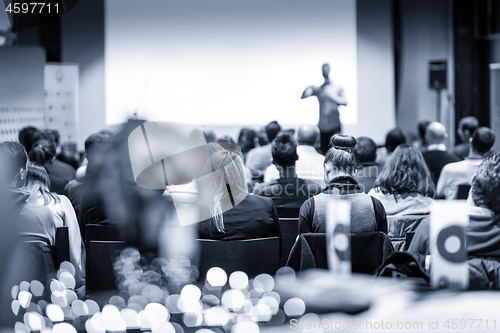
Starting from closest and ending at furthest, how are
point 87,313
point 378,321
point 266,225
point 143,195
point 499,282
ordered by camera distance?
point 378,321 < point 87,313 < point 499,282 < point 143,195 < point 266,225

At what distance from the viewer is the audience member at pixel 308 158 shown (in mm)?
4387

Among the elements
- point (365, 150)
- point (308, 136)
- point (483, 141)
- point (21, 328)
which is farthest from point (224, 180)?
point (483, 141)

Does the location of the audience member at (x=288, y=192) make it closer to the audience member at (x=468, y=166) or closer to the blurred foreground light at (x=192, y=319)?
the audience member at (x=468, y=166)

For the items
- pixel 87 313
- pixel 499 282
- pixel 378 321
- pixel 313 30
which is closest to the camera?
pixel 378 321

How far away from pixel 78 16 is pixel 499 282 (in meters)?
9.35

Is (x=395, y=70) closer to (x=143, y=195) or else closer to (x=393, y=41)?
(x=393, y=41)

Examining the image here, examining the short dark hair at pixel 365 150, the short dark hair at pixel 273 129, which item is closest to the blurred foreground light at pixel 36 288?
the short dark hair at pixel 365 150

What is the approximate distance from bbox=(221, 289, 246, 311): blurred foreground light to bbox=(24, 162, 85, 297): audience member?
147cm

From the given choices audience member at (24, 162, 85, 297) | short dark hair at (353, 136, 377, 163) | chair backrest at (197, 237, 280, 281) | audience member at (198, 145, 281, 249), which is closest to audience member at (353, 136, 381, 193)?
short dark hair at (353, 136, 377, 163)

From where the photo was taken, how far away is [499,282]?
5.35ft

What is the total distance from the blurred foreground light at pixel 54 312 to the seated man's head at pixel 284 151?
7.62ft

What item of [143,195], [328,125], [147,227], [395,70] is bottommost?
[147,227]

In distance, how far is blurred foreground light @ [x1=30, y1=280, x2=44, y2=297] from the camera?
5.27 feet

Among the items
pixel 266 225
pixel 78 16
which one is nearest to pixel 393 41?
pixel 78 16
